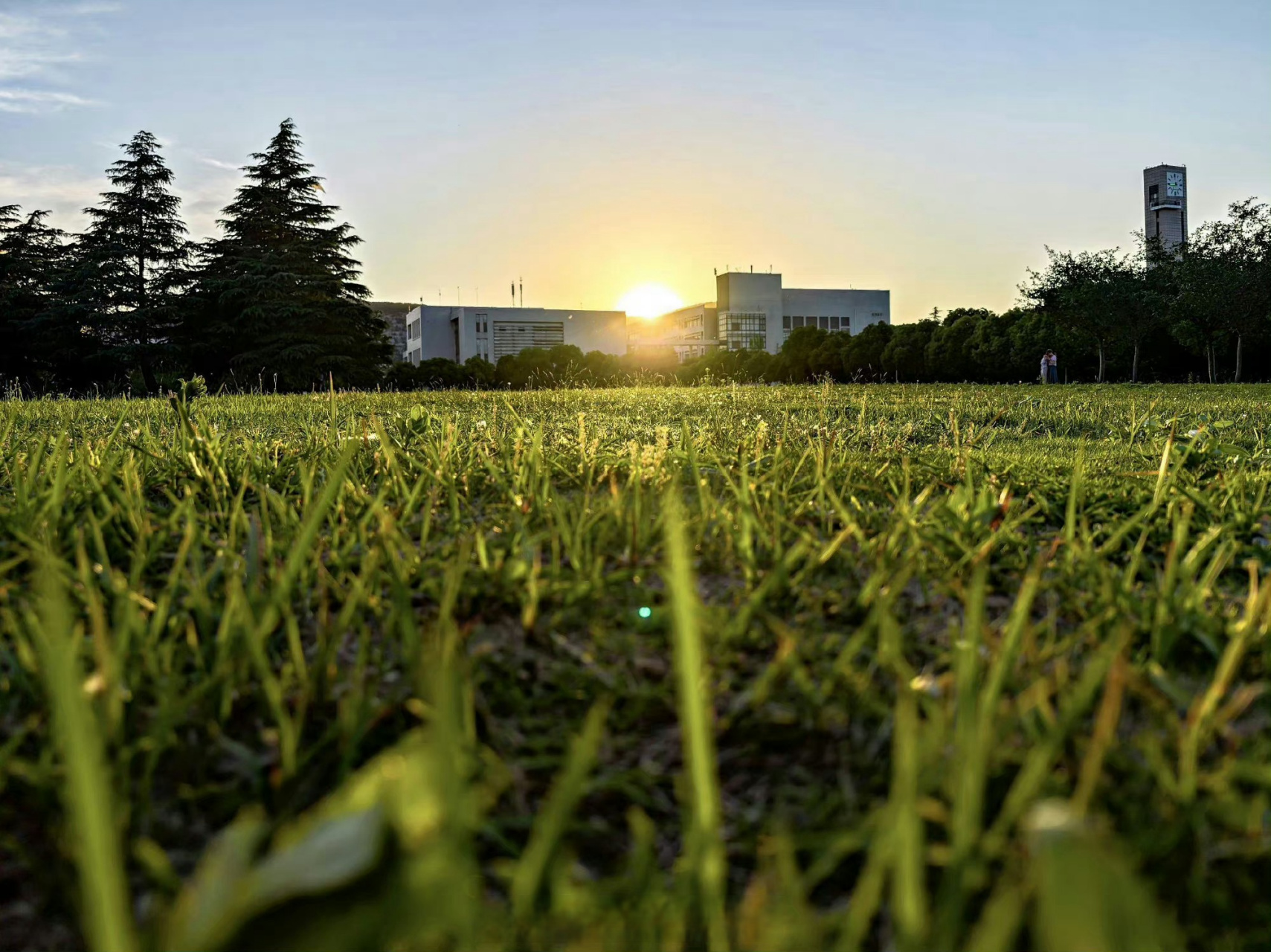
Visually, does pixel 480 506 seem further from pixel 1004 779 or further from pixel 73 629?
pixel 1004 779

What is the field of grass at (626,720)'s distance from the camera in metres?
0.71

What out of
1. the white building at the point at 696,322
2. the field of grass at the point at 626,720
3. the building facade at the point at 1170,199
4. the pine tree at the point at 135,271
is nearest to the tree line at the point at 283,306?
the pine tree at the point at 135,271

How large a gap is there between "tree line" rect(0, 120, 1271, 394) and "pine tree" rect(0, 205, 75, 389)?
8 cm

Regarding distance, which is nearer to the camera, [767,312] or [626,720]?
[626,720]

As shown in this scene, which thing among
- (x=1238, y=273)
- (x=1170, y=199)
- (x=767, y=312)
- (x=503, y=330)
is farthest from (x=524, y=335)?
(x=1170, y=199)

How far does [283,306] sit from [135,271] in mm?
8058

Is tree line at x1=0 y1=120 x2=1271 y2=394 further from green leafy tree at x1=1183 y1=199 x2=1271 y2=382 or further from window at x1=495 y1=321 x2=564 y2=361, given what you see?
window at x1=495 y1=321 x2=564 y2=361

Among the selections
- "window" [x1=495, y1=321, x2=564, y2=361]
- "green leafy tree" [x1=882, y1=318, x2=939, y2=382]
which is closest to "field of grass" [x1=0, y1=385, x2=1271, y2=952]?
"green leafy tree" [x1=882, y1=318, x2=939, y2=382]

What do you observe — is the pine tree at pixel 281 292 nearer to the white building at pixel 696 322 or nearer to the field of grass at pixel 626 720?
the field of grass at pixel 626 720

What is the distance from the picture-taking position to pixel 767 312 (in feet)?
303

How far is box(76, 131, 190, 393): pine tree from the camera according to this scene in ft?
132

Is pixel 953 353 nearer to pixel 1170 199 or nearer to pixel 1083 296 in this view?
pixel 1083 296

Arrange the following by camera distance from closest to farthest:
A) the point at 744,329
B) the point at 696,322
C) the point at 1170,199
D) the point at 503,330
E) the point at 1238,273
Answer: the point at 1238,273 < the point at 744,329 < the point at 503,330 < the point at 696,322 < the point at 1170,199

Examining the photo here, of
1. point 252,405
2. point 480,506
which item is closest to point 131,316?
point 252,405
